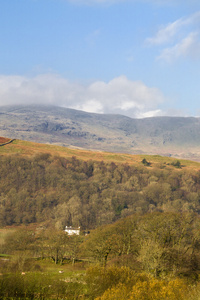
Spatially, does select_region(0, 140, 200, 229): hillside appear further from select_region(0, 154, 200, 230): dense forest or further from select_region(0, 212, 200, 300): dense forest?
select_region(0, 212, 200, 300): dense forest

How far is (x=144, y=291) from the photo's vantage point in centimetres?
2291

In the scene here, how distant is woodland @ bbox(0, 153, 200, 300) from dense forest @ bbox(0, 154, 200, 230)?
1.76 feet

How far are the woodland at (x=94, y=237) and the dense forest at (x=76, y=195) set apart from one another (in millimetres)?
536

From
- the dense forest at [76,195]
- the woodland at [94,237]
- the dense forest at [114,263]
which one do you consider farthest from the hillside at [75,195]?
the dense forest at [114,263]

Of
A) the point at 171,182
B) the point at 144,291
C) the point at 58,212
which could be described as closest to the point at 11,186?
the point at 58,212

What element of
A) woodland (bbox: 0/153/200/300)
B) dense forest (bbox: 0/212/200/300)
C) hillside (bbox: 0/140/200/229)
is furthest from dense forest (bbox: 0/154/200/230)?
dense forest (bbox: 0/212/200/300)

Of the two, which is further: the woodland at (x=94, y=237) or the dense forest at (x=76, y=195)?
the dense forest at (x=76, y=195)

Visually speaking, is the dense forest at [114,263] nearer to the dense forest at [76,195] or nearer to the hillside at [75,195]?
the dense forest at [76,195]

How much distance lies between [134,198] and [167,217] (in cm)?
10366

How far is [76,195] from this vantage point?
173625 millimetres

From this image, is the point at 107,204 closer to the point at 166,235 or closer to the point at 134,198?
the point at 134,198

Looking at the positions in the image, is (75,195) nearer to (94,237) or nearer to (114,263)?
(94,237)

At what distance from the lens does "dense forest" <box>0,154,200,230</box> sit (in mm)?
151500

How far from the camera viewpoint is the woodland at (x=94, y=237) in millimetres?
26766
